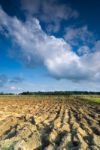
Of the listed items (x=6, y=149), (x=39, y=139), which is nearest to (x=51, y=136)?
(x=39, y=139)

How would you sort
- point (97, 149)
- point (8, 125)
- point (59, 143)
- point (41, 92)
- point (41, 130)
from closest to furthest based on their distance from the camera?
point (97, 149), point (59, 143), point (41, 130), point (8, 125), point (41, 92)

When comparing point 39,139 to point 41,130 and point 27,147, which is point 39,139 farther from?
point 41,130

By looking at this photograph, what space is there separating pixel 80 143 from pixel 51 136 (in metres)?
1.71

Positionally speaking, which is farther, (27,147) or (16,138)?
(16,138)

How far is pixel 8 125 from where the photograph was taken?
48.9 ft

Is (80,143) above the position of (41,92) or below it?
below

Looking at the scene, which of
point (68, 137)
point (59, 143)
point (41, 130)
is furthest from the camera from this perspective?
point (41, 130)

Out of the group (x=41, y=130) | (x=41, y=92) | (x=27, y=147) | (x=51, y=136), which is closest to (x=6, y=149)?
(x=27, y=147)

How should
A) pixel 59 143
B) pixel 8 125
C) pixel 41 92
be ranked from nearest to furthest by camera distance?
pixel 59 143, pixel 8 125, pixel 41 92

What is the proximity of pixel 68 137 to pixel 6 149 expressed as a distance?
101 inches

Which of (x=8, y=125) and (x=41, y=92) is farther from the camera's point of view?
(x=41, y=92)

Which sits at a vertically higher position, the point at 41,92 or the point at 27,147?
the point at 41,92

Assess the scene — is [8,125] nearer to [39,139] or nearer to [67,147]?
[39,139]

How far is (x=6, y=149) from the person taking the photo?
8.82 meters
